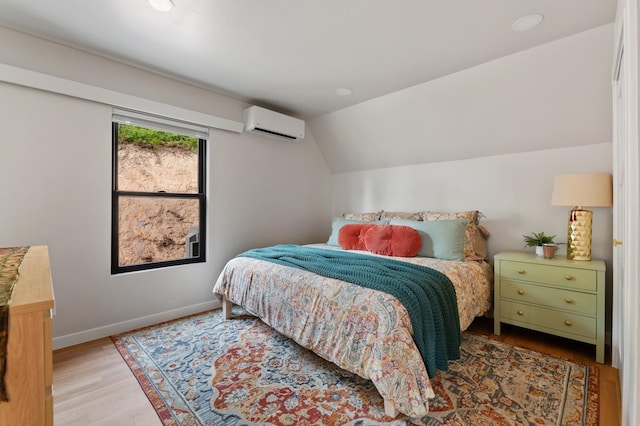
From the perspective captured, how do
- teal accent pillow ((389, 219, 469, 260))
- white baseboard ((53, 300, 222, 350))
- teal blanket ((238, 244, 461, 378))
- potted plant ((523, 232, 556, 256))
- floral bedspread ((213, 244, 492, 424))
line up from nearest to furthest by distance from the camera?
floral bedspread ((213, 244, 492, 424)) → teal blanket ((238, 244, 461, 378)) → white baseboard ((53, 300, 222, 350)) → potted plant ((523, 232, 556, 256)) → teal accent pillow ((389, 219, 469, 260))

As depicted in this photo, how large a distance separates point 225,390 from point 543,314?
7.80 ft

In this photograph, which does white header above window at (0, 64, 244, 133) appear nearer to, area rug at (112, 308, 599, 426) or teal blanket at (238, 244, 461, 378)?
teal blanket at (238, 244, 461, 378)

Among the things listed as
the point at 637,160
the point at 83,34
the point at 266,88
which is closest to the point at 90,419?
the point at 83,34

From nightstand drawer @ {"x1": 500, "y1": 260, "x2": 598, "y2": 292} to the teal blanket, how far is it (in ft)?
2.66

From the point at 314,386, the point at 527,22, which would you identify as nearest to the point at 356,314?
the point at 314,386

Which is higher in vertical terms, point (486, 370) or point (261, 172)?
point (261, 172)

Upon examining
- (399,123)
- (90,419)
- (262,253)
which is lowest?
(90,419)

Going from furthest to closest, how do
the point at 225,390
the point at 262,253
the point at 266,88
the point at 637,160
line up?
the point at 266,88, the point at 262,253, the point at 225,390, the point at 637,160

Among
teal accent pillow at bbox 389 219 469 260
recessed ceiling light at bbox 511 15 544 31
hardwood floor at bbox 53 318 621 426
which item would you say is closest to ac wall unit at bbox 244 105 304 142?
teal accent pillow at bbox 389 219 469 260

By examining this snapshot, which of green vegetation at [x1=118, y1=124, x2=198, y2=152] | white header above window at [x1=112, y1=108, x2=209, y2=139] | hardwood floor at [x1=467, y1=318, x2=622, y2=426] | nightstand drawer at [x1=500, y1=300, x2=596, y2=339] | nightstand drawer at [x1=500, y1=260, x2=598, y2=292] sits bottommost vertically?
hardwood floor at [x1=467, y1=318, x2=622, y2=426]

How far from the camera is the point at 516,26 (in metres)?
A: 1.95

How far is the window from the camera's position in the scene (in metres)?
2.65

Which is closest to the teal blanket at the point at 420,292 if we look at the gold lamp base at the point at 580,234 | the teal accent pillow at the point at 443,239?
the teal accent pillow at the point at 443,239

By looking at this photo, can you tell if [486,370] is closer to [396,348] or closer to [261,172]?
[396,348]
